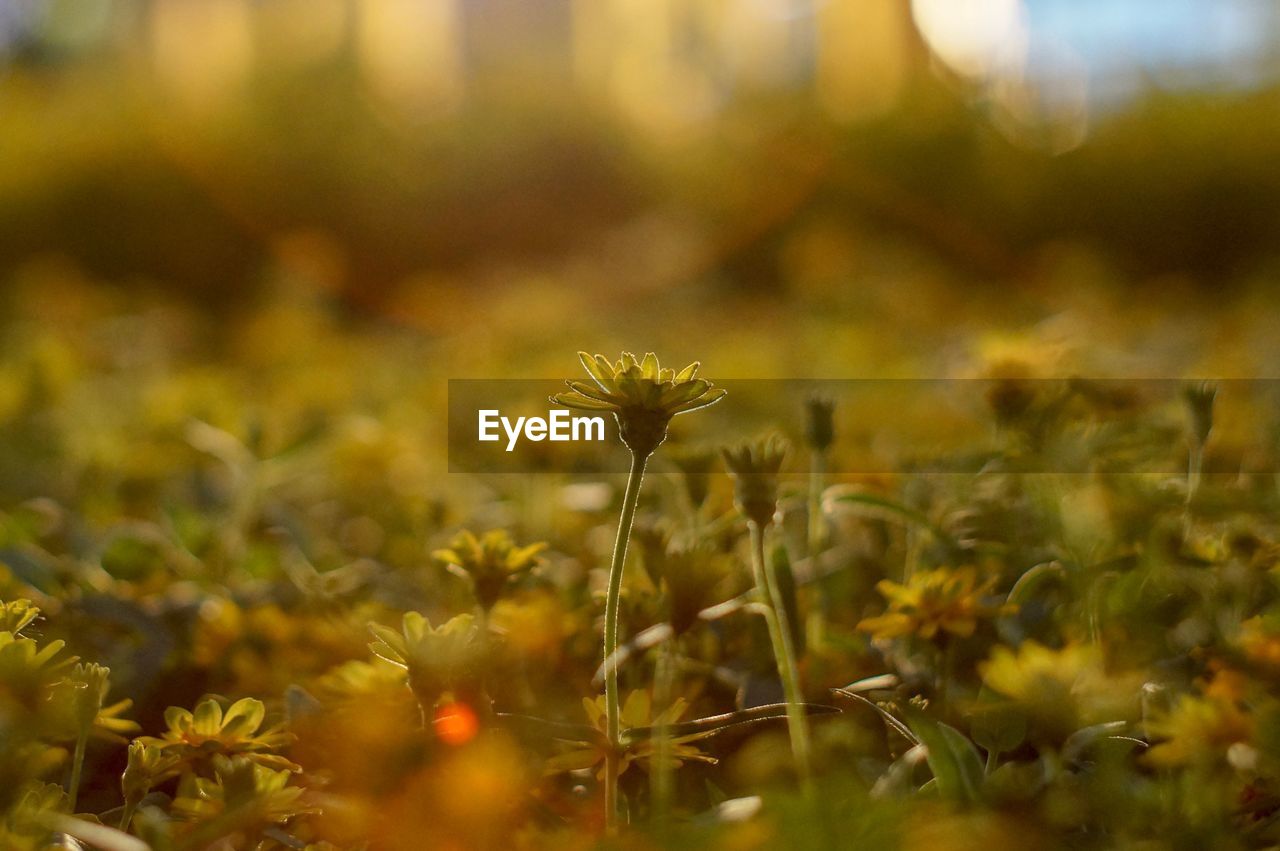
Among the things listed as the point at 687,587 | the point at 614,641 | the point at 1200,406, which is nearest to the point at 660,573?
the point at 687,587

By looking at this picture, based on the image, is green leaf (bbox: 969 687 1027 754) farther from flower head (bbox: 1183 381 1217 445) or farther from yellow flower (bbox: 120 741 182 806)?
yellow flower (bbox: 120 741 182 806)

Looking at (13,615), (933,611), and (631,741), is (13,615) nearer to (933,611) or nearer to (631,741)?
(631,741)

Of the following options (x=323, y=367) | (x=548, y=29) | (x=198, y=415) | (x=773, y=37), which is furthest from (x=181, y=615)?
(x=548, y=29)

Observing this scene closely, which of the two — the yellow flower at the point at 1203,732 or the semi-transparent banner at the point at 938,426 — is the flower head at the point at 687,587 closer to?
the semi-transparent banner at the point at 938,426

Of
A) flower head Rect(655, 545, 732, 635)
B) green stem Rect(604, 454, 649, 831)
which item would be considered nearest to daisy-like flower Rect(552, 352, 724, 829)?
green stem Rect(604, 454, 649, 831)

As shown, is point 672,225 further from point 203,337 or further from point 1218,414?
point 1218,414
